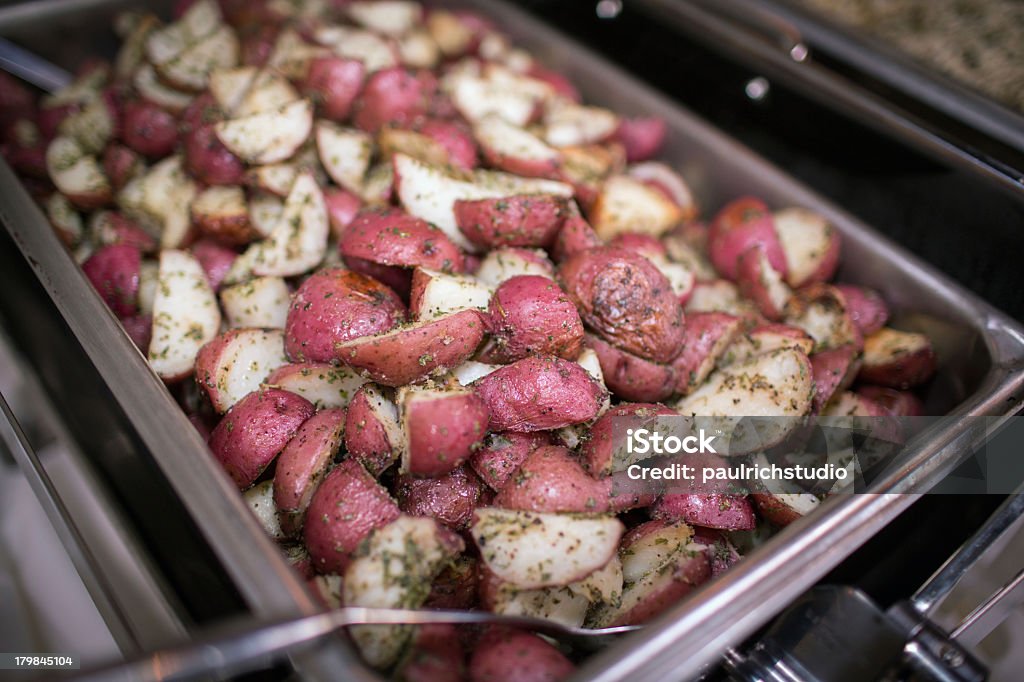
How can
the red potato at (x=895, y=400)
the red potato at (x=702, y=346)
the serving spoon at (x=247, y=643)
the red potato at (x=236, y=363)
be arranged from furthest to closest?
the red potato at (x=895, y=400), the red potato at (x=702, y=346), the red potato at (x=236, y=363), the serving spoon at (x=247, y=643)

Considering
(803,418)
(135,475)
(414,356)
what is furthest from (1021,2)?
(135,475)

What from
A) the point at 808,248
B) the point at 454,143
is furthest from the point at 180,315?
the point at 808,248

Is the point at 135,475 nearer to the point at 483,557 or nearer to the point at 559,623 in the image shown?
the point at 483,557

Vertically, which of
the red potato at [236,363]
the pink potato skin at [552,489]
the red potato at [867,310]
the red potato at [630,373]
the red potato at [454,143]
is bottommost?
the red potato at [236,363]

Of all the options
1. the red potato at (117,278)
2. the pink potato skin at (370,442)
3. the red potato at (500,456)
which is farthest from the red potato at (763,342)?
the red potato at (117,278)

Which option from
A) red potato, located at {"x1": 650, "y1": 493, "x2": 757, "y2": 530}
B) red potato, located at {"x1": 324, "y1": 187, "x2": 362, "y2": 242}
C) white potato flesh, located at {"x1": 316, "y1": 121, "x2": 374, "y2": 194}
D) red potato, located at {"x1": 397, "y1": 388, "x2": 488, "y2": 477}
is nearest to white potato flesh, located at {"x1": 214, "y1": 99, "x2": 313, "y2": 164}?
white potato flesh, located at {"x1": 316, "y1": 121, "x2": 374, "y2": 194}

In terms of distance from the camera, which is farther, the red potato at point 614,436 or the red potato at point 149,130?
the red potato at point 149,130

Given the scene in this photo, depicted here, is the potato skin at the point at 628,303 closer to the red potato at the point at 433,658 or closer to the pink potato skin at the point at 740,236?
the pink potato skin at the point at 740,236
